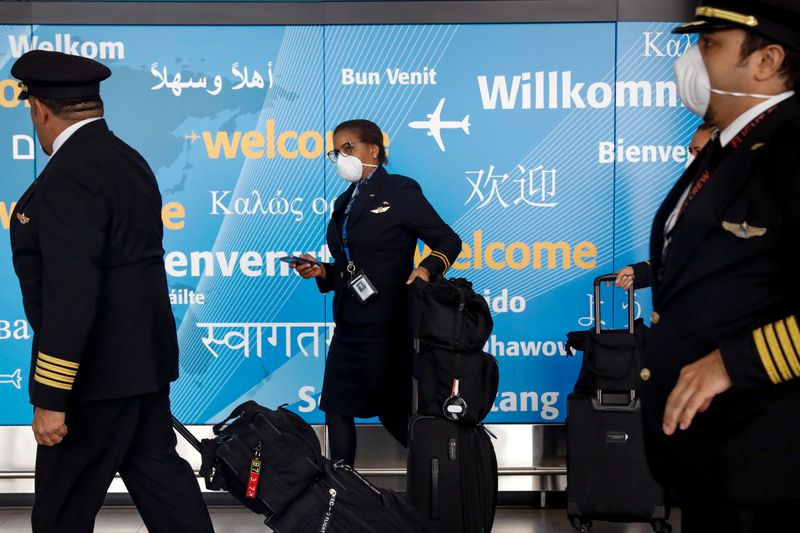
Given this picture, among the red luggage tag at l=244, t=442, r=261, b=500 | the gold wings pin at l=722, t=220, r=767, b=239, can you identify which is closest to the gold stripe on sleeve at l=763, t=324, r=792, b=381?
the gold wings pin at l=722, t=220, r=767, b=239

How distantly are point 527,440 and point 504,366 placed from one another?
1.29 feet

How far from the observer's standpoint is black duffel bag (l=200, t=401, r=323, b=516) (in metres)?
3.07

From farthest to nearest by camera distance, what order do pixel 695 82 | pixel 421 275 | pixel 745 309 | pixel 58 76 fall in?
pixel 421 275, pixel 58 76, pixel 695 82, pixel 745 309

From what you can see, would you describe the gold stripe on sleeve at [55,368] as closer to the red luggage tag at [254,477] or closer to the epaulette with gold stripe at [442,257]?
the red luggage tag at [254,477]

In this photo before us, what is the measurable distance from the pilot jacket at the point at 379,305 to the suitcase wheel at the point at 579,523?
2.96 feet

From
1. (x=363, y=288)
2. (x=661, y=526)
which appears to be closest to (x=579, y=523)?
(x=661, y=526)

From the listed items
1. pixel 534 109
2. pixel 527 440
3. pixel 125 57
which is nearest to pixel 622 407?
pixel 527 440

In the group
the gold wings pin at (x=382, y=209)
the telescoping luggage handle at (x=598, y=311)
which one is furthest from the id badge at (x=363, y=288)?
the telescoping luggage handle at (x=598, y=311)

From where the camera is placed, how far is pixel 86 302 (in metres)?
2.59

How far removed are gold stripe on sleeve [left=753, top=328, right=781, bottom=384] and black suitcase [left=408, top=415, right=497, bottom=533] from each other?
2199mm

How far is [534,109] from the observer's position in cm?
464

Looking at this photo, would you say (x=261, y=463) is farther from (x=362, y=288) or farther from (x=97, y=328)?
(x=362, y=288)

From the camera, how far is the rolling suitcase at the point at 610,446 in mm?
4031

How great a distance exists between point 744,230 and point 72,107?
2030 mm
